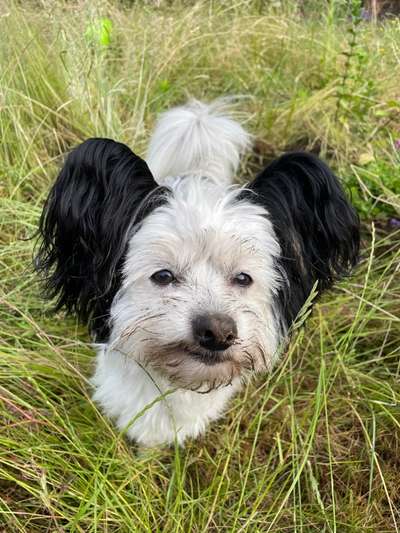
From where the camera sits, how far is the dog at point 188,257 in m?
1.27

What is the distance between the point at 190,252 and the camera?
4.28 feet

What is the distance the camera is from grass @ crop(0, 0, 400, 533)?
156 cm

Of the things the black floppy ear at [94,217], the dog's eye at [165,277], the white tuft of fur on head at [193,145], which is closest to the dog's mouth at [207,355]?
the dog's eye at [165,277]

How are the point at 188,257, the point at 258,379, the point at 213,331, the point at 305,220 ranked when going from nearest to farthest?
the point at 213,331
the point at 188,257
the point at 305,220
the point at 258,379

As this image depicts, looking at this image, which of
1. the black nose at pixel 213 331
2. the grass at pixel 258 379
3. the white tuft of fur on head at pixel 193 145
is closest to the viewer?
the black nose at pixel 213 331

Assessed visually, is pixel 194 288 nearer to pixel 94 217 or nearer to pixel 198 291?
pixel 198 291

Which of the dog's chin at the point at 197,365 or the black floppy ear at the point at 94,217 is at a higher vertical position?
the black floppy ear at the point at 94,217

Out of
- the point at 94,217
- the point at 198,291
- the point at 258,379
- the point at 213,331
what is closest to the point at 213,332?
the point at 213,331

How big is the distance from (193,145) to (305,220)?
0.76m

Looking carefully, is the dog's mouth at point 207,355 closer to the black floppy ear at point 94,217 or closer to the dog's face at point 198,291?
the dog's face at point 198,291

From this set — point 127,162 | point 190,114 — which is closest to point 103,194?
point 127,162

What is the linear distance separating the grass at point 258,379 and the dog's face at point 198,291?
0.30 m

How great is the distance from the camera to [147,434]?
172 centimetres

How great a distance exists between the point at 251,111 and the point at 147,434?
208cm
